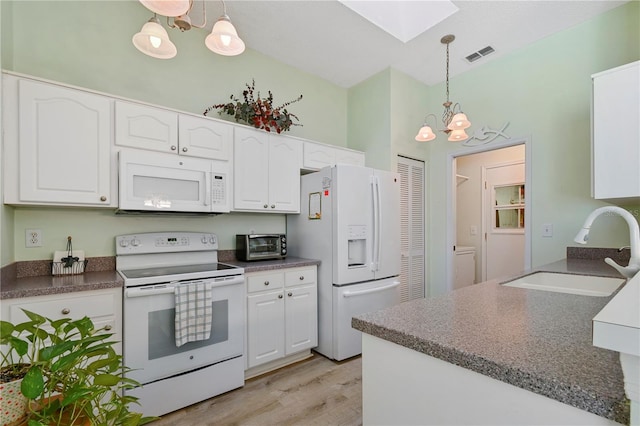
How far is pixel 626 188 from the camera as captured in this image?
1.85 meters

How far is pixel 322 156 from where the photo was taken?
3.11 m

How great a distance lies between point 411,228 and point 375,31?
2056mm

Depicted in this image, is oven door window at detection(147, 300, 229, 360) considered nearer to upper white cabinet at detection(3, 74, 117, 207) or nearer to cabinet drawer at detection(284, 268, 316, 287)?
cabinet drawer at detection(284, 268, 316, 287)

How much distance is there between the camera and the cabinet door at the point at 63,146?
1.74m

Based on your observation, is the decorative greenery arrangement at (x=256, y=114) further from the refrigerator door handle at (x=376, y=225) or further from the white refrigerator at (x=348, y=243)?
the refrigerator door handle at (x=376, y=225)

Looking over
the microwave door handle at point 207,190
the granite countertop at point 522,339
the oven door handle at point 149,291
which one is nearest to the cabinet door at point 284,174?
the microwave door handle at point 207,190

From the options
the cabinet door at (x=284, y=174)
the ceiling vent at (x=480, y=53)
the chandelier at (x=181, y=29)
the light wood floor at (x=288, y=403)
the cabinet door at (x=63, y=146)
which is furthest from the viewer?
the ceiling vent at (x=480, y=53)

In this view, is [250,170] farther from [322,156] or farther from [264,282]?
[264,282]

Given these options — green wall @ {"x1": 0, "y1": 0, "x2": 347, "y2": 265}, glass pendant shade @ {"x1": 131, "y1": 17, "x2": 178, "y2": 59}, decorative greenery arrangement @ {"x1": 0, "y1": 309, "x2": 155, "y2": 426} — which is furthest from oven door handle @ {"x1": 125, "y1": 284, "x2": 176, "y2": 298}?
glass pendant shade @ {"x1": 131, "y1": 17, "x2": 178, "y2": 59}

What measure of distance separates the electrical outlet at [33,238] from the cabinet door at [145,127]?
2.60 feet

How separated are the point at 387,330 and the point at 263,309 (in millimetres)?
1712

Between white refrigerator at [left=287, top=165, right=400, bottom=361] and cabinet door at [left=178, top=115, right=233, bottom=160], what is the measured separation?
2.76 feet

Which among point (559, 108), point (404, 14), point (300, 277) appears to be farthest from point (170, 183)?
point (559, 108)

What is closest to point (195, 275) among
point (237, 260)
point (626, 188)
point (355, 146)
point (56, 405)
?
point (237, 260)
